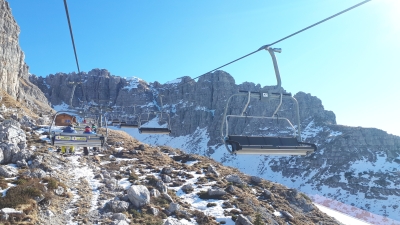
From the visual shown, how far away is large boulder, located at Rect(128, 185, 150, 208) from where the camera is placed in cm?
2002

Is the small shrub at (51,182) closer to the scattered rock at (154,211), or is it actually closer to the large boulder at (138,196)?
the large boulder at (138,196)

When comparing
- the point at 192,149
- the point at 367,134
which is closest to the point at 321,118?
the point at 367,134

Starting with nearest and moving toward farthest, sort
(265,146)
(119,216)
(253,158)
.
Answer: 1. (265,146)
2. (119,216)
3. (253,158)

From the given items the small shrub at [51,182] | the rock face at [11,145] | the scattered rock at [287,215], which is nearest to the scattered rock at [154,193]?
the small shrub at [51,182]

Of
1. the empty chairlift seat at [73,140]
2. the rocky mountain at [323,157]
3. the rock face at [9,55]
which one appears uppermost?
the rock face at [9,55]

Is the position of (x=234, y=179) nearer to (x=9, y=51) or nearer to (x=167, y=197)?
(x=167, y=197)

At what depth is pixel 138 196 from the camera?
20219 millimetres

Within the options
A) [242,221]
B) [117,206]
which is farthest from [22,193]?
[242,221]

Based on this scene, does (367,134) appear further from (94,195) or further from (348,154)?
(94,195)

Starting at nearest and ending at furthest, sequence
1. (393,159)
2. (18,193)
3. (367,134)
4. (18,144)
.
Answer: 1. (18,193)
2. (18,144)
3. (393,159)
4. (367,134)

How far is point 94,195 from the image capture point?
68.4 feet

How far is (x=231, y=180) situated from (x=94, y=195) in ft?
48.1

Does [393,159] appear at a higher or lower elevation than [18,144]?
lower

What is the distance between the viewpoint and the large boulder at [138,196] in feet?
65.7
